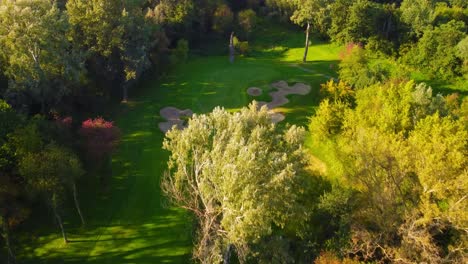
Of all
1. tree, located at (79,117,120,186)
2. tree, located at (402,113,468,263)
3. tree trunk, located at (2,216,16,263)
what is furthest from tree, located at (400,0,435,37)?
tree trunk, located at (2,216,16,263)

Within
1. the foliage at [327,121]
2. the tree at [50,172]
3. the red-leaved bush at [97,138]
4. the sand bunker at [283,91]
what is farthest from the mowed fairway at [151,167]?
the foliage at [327,121]

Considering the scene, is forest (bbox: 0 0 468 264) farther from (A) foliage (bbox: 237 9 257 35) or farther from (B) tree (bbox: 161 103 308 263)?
(A) foliage (bbox: 237 9 257 35)

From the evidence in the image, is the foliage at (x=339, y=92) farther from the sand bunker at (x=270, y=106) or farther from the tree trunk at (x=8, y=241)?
the tree trunk at (x=8, y=241)

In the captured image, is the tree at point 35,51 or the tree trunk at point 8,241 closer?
the tree trunk at point 8,241

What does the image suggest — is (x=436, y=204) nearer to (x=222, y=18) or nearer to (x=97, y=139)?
(x=97, y=139)

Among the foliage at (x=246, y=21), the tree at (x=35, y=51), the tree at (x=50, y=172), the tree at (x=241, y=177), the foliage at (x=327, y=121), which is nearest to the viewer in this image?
the tree at (x=241, y=177)

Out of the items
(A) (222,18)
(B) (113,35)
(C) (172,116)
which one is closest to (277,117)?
(C) (172,116)
